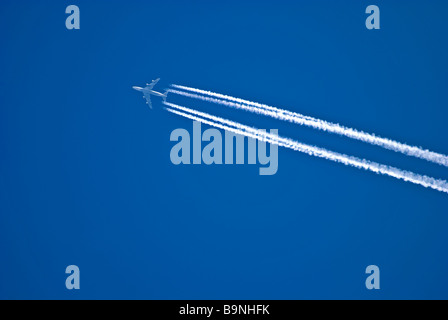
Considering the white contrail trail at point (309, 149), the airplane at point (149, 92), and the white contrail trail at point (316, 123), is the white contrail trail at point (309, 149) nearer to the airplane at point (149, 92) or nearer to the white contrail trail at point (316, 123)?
the airplane at point (149, 92)

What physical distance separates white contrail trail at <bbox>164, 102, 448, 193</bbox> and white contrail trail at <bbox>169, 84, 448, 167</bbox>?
0.26m

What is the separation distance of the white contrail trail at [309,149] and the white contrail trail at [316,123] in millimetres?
260

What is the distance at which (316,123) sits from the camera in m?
6.45

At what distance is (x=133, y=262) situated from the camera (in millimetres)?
7062

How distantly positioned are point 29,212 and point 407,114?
20.2 ft

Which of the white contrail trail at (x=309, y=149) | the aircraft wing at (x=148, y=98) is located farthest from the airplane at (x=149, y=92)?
the white contrail trail at (x=309, y=149)

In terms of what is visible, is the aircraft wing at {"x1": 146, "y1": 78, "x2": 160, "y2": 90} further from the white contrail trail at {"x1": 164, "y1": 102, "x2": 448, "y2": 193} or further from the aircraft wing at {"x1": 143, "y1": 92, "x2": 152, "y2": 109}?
the white contrail trail at {"x1": 164, "y1": 102, "x2": 448, "y2": 193}

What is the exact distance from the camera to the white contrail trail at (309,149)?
6.14 metres

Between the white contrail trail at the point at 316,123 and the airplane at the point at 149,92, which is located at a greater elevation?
the airplane at the point at 149,92

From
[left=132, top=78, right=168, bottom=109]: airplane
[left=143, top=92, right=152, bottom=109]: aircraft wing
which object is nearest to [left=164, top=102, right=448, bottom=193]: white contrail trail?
[left=132, top=78, right=168, bottom=109]: airplane

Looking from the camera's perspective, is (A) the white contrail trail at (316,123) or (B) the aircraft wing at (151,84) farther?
(B) the aircraft wing at (151,84)

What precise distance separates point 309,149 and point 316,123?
0.40 metres
